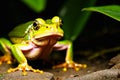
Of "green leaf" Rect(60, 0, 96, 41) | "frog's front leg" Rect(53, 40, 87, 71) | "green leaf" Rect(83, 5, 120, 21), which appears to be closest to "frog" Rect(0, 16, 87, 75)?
"frog's front leg" Rect(53, 40, 87, 71)

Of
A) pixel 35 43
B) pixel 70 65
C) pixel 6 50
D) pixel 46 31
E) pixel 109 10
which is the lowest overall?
pixel 70 65

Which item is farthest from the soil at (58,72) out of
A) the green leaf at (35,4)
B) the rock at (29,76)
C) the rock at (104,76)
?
the green leaf at (35,4)

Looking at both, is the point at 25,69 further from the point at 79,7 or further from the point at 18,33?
the point at 79,7

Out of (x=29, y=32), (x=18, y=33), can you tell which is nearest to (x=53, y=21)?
(x=29, y=32)

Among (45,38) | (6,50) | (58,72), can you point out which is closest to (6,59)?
(6,50)

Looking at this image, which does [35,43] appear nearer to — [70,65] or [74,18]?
[70,65]

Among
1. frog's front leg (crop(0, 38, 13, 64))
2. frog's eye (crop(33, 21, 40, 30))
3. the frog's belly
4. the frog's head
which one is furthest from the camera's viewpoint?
frog's front leg (crop(0, 38, 13, 64))

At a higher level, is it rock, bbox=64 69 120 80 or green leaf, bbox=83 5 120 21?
green leaf, bbox=83 5 120 21

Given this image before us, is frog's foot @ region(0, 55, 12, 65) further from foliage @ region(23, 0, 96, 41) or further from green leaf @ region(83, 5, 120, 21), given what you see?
green leaf @ region(83, 5, 120, 21)
